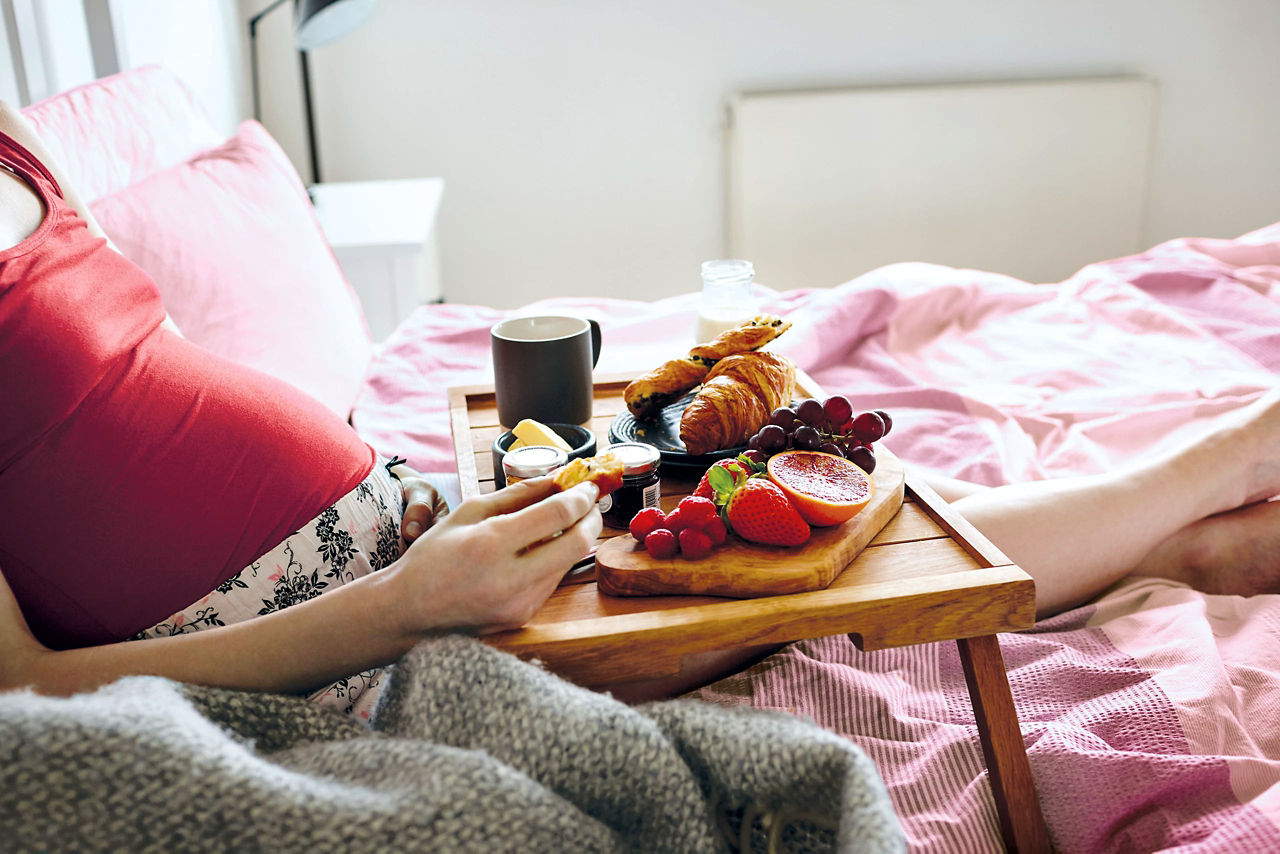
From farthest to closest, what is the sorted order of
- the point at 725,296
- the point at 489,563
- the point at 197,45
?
the point at 197,45 → the point at 725,296 → the point at 489,563

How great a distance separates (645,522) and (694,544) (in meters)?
0.05

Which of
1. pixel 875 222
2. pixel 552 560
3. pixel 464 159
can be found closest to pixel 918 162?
pixel 875 222

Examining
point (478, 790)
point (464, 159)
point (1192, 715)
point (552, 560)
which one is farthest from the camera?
point (464, 159)

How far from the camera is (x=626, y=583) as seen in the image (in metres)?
0.76

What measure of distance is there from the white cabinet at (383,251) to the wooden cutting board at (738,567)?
53.1 inches

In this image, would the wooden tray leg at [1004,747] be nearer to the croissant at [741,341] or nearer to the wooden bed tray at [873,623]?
the wooden bed tray at [873,623]

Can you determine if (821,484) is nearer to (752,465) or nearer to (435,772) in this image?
(752,465)

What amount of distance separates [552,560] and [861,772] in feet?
0.79

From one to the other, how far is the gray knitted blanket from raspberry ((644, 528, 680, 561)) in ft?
0.43

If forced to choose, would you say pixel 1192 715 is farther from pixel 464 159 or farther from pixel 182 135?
pixel 464 159

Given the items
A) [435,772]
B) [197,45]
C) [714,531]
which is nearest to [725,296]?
[714,531]

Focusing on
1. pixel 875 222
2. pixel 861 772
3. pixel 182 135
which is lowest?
pixel 875 222

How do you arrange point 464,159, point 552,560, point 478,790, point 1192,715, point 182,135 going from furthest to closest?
1. point 464,159
2. point 182,135
3. point 1192,715
4. point 552,560
5. point 478,790

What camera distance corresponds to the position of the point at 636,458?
857 millimetres
